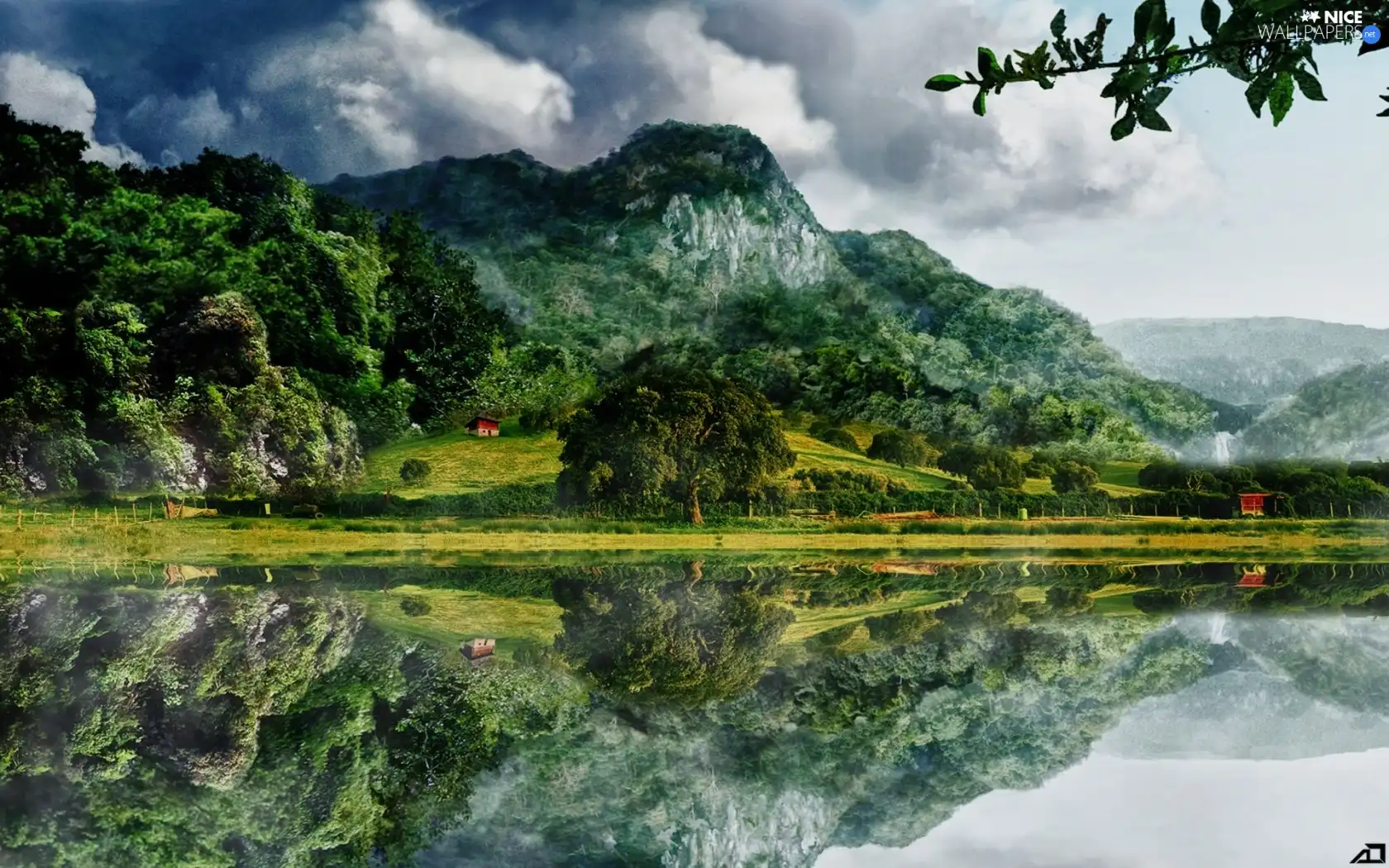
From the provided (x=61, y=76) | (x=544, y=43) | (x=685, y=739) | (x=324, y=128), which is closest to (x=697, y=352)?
(x=544, y=43)

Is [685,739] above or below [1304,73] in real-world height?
below

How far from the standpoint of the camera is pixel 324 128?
15.1 m

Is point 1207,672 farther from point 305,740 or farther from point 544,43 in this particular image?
point 544,43

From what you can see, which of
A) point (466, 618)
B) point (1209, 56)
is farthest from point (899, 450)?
point (1209, 56)

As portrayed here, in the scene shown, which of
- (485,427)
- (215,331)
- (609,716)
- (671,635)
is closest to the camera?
(609,716)

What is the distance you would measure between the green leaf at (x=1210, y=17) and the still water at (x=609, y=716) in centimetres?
293

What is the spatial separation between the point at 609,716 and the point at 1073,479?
11.0m

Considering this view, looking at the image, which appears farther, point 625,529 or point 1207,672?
point 625,529

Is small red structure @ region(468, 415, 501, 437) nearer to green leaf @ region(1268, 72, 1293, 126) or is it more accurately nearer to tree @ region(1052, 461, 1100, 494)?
tree @ region(1052, 461, 1100, 494)

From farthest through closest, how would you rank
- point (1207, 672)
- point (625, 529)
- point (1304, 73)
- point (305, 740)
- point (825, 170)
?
point (825, 170)
point (625, 529)
point (1207, 672)
point (305, 740)
point (1304, 73)

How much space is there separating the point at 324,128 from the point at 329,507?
15.4 ft

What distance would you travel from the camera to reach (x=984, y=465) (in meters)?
15.5

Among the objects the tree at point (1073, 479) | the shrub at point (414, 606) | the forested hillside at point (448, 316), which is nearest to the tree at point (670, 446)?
the forested hillside at point (448, 316)

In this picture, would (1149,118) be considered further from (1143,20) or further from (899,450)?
(899,450)
